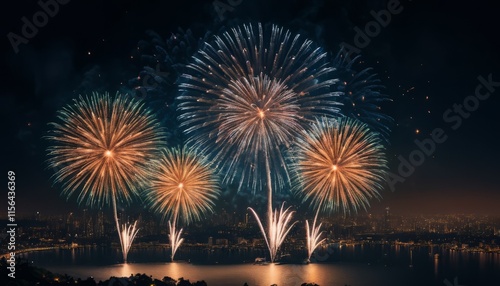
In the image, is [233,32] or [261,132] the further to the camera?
[261,132]

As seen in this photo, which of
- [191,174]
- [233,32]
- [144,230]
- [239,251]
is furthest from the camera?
[144,230]

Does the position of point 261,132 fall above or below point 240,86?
below

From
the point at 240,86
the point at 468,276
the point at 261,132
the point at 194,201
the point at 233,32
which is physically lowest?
the point at 468,276

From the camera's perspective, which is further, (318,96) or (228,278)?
(228,278)

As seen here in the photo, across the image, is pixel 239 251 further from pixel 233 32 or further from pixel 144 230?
pixel 233 32

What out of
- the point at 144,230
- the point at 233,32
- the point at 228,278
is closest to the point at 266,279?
the point at 228,278

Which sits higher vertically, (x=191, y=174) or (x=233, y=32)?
(x=233, y=32)

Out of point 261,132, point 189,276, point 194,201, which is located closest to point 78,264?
point 189,276

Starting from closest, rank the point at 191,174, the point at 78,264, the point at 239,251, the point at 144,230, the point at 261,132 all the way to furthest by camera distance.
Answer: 1. the point at 261,132
2. the point at 191,174
3. the point at 78,264
4. the point at 239,251
5. the point at 144,230

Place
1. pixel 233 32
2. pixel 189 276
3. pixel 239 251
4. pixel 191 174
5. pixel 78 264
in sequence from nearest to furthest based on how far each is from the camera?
pixel 233 32 → pixel 191 174 → pixel 189 276 → pixel 78 264 → pixel 239 251

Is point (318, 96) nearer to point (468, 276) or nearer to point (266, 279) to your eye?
point (266, 279)
